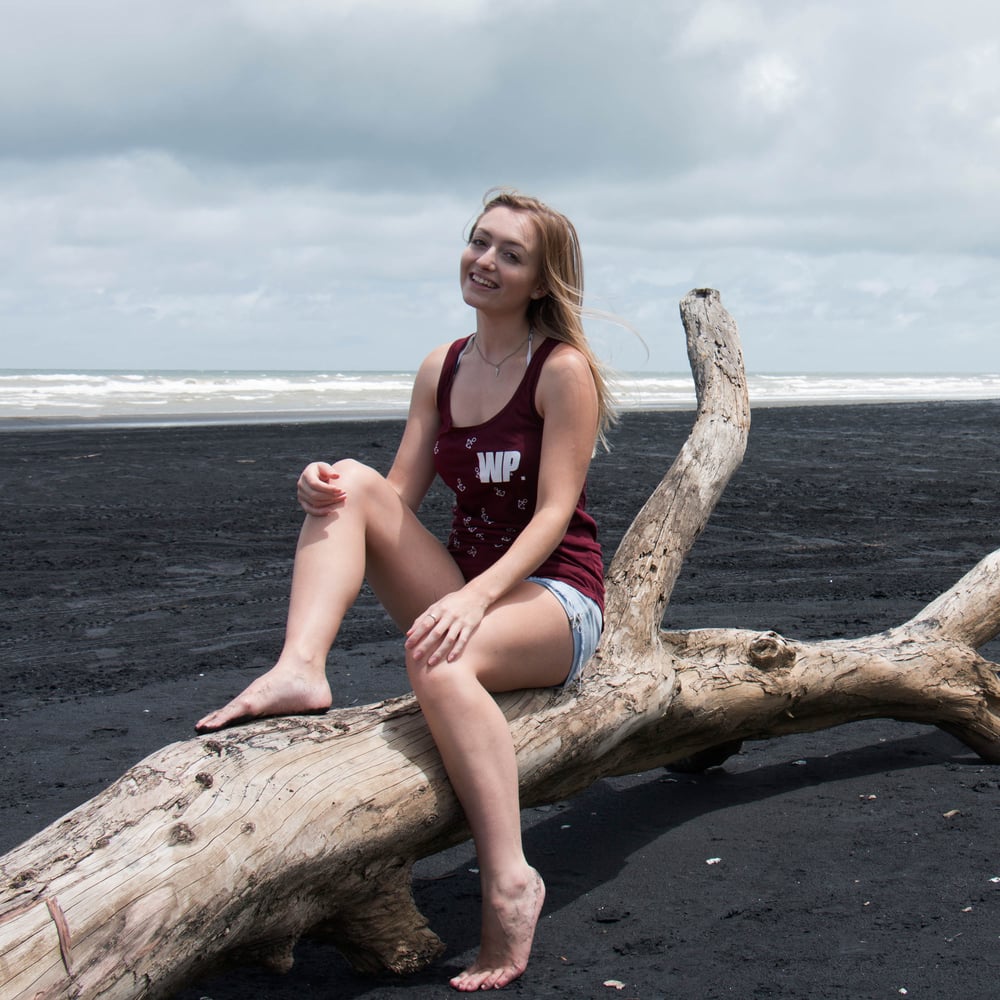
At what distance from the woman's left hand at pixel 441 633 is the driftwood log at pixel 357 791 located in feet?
0.92

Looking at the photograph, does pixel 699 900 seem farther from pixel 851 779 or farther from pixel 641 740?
pixel 851 779

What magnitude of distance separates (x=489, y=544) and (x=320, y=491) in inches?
23.4

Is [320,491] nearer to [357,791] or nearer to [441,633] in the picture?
[441,633]

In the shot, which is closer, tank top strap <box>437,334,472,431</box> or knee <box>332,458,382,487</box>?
knee <box>332,458,382,487</box>

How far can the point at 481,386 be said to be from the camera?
351 cm

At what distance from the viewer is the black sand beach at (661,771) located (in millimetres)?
3053

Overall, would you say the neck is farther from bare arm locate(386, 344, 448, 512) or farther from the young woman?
bare arm locate(386, 344, 448, 512)

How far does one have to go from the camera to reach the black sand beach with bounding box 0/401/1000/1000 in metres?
3.05

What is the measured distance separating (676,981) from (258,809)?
1.19 m

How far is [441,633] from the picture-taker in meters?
2.89

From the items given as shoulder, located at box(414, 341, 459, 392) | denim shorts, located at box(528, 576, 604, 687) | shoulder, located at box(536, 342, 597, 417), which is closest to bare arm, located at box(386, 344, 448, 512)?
shoulder, located at box(414, 341, 459, 392)

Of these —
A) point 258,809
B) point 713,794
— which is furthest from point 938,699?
point 258,809

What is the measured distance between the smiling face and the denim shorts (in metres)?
0.87

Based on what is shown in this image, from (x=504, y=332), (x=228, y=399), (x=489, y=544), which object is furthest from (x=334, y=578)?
(x=228, y=399)
